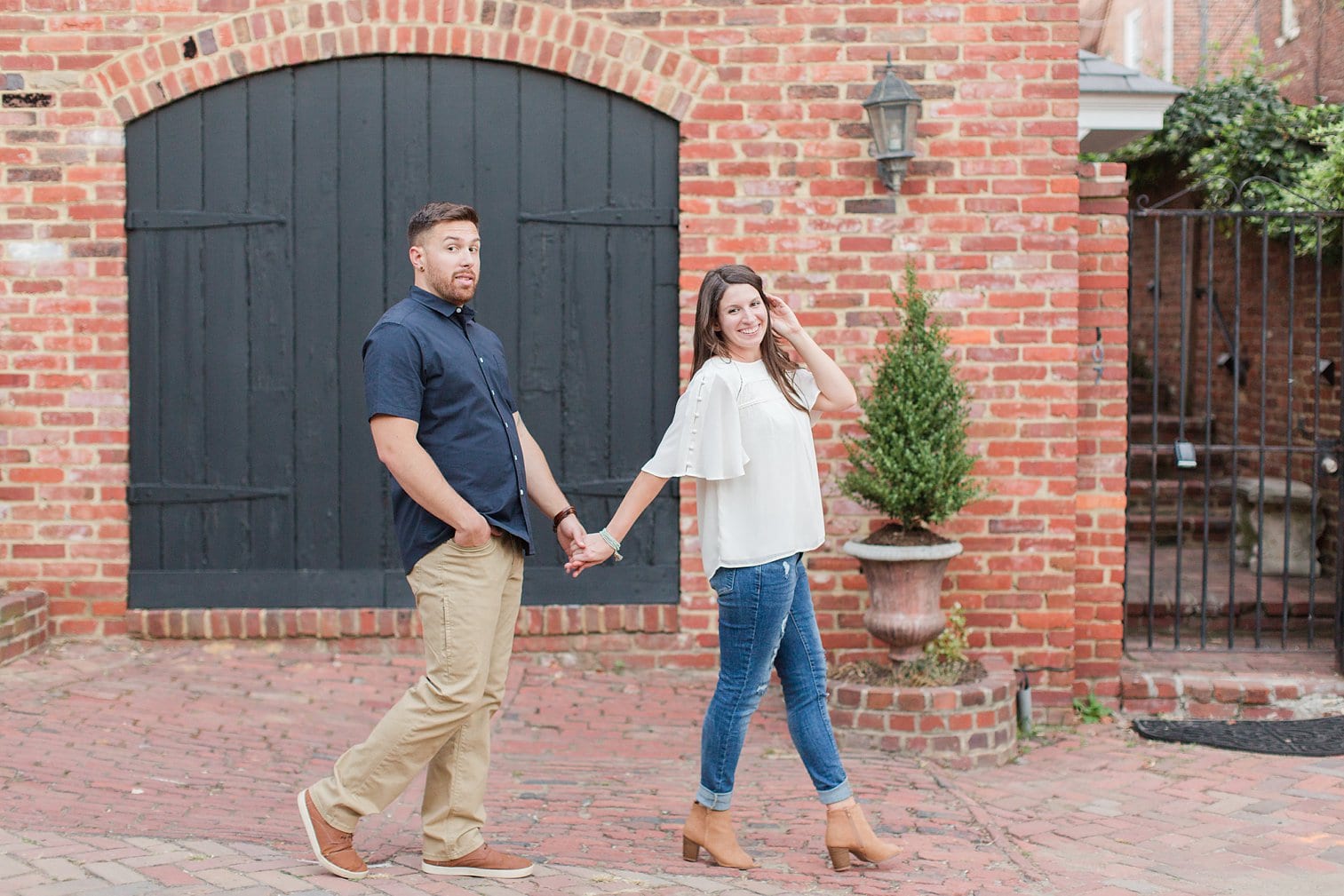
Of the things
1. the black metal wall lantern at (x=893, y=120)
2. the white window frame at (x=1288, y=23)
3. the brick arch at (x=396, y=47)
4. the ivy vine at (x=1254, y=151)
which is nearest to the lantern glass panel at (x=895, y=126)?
the black metal wall lantern at (x=893, y=120)

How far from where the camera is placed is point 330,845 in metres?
3.35

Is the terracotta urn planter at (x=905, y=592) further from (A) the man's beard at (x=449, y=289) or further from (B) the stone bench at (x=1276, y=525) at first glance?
(B) the stone bench at (x=1276, y=525)

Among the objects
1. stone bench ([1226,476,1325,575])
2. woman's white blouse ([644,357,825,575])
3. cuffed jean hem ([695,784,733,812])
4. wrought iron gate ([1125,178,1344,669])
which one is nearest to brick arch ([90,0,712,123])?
wrought iron gate ([1125,178,1344,669])

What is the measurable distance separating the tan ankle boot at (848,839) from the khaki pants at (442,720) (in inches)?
37.8

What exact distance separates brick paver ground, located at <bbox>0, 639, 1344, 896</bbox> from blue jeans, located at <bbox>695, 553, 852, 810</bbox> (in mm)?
275

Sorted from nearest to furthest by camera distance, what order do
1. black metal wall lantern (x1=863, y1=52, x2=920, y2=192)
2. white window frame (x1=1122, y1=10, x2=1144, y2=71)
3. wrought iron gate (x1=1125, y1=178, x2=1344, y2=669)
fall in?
black metal wall lantern (x1=863, y1=52, x2=920, y2=192)
wrought iron gate (x1=1125, y1=178, x2=1344, y2=669)
white window frame (x1=1122, y1=10, x2=1144, y2=71)

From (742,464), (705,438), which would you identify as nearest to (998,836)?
(742,464)

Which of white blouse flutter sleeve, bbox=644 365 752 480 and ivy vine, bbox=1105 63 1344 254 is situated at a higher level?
ivy vine, bbox=1105 63 1344 254

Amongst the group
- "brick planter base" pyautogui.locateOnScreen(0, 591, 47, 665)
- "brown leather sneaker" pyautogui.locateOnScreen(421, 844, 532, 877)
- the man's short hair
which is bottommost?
"brown leather sneaker" pyautogui.locateOnScreen(421, 844, 532, 877)

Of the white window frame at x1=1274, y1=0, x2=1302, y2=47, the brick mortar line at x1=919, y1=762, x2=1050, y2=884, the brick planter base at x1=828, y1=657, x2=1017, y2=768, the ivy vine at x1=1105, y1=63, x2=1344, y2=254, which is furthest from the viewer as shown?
the white window frame at x1=1274, y1=0, x2=1302, y2=47

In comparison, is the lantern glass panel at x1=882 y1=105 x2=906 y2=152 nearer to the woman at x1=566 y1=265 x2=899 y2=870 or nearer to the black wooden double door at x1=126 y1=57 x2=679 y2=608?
the black wooden double door at x1=126 y1=57 x2=679 y2=608

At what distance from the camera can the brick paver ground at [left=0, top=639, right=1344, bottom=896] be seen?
140 inches

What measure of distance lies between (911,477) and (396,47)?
2.82 metres

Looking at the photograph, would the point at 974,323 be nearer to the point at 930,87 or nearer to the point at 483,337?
the point at 930,87
